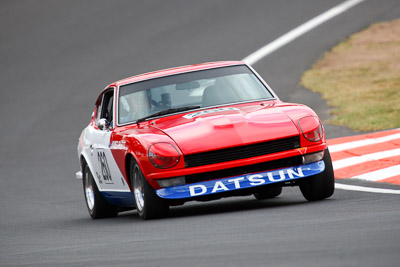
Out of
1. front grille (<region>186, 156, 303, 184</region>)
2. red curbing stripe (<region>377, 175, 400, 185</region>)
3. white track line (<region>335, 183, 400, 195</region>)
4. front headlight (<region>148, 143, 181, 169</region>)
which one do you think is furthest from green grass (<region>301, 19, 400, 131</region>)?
front headlight (<region>148, 143, 181, 169</region>)

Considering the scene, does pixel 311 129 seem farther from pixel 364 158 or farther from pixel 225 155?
pixel 364 158

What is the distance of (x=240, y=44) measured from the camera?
2595 centimetres

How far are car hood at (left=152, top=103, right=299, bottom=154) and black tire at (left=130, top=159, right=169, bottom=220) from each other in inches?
17.9

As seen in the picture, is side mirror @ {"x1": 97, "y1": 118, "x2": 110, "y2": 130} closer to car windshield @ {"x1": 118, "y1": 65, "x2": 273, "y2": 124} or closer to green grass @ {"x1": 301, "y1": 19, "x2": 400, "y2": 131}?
car windshield @ {"x1": 118, "y1": 65, "x2": 273, "y2": 124}

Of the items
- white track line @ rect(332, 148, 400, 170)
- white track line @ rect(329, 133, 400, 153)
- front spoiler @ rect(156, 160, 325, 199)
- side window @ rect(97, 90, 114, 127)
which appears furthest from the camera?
white track line @ rect(329, 133, 400, 153)

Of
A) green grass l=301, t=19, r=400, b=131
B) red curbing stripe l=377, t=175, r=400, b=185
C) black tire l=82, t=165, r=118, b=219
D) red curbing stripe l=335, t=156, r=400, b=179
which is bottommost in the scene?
green grass l=301, t=19, r=400, b=131

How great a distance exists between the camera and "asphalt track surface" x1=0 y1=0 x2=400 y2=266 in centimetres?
611

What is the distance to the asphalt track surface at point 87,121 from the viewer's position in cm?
611

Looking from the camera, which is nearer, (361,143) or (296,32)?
(361,143)

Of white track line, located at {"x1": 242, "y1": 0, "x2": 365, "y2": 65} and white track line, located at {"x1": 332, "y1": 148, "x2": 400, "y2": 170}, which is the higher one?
white track line, located at {"x1": 332, "y1": 148, "x2": 400, "y2": 170}

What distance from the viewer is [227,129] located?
839 centimetres

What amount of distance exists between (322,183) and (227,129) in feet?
3.36

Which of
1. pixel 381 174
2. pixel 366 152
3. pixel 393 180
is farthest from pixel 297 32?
pixel 393 180

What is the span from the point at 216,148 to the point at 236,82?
5.75ft
